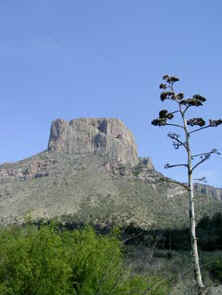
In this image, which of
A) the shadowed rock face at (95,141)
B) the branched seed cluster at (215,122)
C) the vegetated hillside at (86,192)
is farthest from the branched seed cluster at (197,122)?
the shadowed rock face at (95,141)

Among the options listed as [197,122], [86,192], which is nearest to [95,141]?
[86,192]

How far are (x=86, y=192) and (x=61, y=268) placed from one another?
4140 inches

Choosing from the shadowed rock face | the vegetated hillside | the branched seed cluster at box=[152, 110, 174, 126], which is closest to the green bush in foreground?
the branched seed cluster at box=[152, 110, 174, 126]

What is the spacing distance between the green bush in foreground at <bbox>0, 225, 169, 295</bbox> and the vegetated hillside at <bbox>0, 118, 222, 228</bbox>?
61179mm

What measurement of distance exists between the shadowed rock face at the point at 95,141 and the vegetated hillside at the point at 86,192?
234cm

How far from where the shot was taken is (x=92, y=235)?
29.2ft

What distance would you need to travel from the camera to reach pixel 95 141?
7382 inches

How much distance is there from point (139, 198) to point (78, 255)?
101 m

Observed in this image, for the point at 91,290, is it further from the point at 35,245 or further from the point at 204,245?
the point at 204,245

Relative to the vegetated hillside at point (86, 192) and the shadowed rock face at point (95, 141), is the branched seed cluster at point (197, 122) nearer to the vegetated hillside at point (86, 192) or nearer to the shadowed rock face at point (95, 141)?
the vegetated hillside at point (86, 192)

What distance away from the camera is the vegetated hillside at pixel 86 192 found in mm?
93000

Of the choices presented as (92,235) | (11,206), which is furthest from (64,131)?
(92,235)

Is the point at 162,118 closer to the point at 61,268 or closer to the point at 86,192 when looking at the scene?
the point at 61,268

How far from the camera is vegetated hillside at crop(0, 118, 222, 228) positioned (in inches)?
3661
